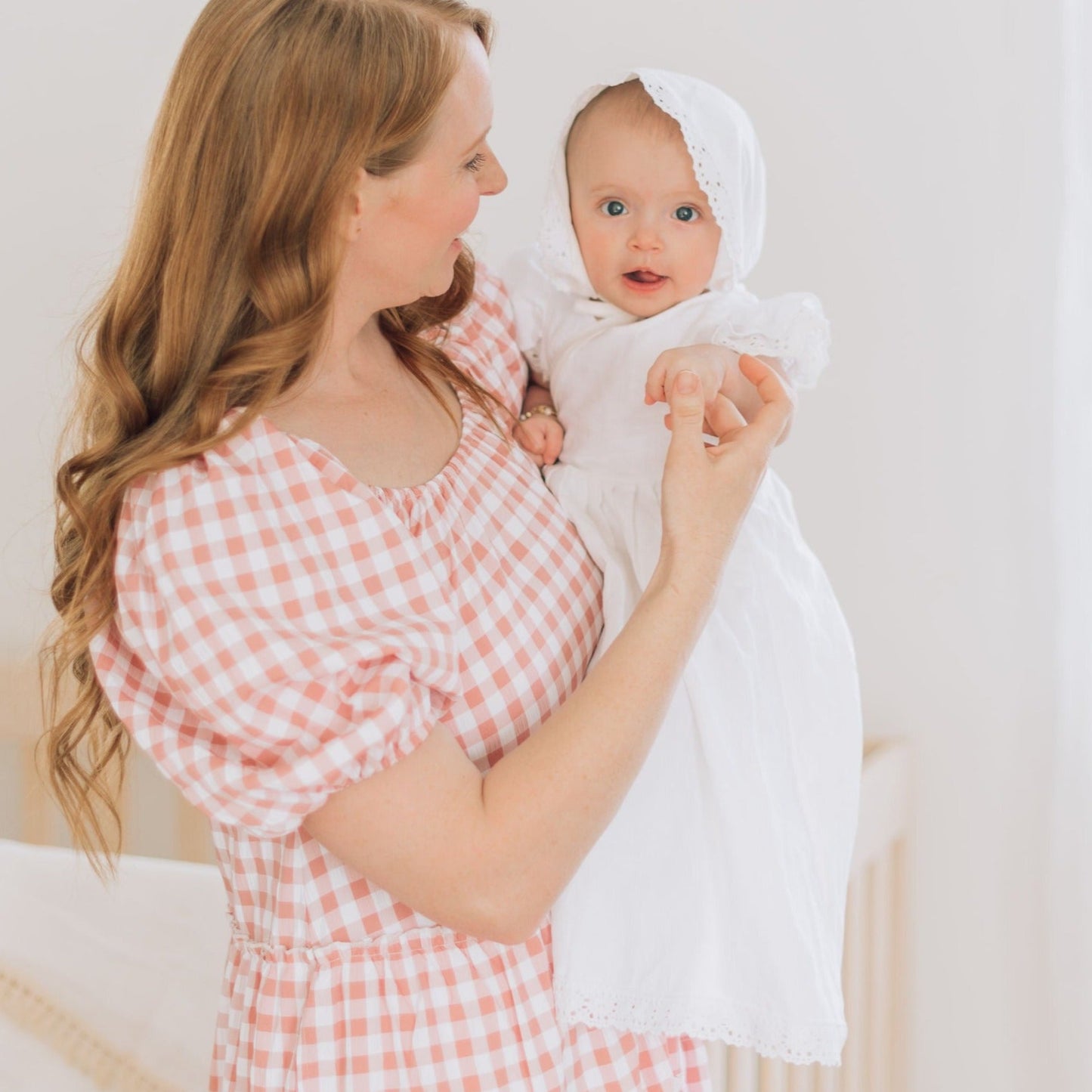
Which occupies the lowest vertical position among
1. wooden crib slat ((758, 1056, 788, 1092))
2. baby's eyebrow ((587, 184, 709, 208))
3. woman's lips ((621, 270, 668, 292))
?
wooden crib slat ((758, 1056, 788, 1092))

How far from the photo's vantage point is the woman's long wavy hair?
93 centimetres

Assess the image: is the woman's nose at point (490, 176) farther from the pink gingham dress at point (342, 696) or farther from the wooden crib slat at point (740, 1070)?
the wooden crib slat at point (740, 1070)

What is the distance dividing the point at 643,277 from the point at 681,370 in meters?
0.18

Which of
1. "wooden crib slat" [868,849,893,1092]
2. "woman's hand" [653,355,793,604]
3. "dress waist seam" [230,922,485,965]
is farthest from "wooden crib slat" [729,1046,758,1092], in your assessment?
"woman's hand" [653,355,793,604]

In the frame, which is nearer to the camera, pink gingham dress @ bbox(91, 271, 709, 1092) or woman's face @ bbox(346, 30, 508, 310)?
pink gingham dress @ bbox(91, 271, 709, 1092)

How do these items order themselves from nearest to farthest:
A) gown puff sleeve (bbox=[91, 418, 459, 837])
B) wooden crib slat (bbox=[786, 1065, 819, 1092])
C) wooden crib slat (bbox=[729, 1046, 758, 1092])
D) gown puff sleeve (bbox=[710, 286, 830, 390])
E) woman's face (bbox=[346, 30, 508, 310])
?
gown puff sleeve (bbox=[91, 418, 459, 837]), woman's face (bbox=[346, 30, 508, 310]), gown puff sleeve (bbox=[710, 286, 830, 390]), wooden crib slat (bbox=[729, 1046, 758, 1092]), wooden crib slat (bbox=[786, 1065, 819, 1092])

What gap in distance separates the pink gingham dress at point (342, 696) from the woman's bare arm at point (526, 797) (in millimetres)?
34

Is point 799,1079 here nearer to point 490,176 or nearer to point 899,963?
point 899,963

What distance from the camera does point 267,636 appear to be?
882mm

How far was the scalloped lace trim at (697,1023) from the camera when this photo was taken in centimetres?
102

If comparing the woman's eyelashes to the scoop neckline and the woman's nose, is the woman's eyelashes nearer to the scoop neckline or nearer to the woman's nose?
the woman's nose

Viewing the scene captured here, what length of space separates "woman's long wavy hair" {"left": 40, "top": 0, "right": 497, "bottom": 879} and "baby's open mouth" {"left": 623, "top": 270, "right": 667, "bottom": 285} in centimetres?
28

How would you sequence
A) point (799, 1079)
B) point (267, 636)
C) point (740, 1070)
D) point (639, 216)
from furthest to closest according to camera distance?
point (799, 1079) → point (740, 1070) → point (639, 216) → point (267, 636)

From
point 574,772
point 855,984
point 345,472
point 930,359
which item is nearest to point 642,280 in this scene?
point 345,472
